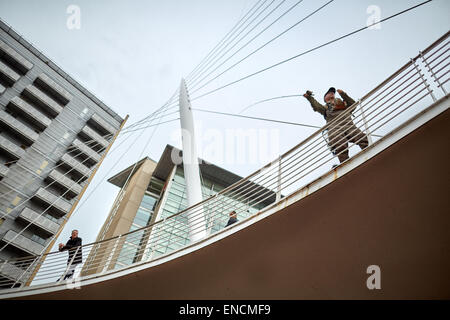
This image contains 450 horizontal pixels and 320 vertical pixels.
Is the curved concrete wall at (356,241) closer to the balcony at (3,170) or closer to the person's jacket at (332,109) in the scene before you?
the person's jacket at (332,109)

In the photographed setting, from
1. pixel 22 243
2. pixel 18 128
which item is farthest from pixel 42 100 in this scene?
pixel 22 243

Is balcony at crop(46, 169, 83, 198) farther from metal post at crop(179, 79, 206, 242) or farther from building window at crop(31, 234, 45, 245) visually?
metal post at crop(179, 79, 206, 242)

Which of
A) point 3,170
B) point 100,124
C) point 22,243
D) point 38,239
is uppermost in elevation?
point 100,124

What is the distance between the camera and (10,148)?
81.3 feet

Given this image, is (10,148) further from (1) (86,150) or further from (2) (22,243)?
(2) (22,243)

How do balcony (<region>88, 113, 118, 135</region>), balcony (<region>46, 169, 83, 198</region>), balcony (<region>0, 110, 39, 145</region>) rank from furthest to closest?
balcony (<region>88, 113, 118, 135</region>)
balcony (<region>46, 169, 83, 198</region>)
balcony (<region>0, 110, 39, 145</region>)

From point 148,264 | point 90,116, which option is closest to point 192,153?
point 148,264

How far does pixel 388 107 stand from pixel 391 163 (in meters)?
0.89

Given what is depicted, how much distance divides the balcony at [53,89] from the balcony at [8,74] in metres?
2.24

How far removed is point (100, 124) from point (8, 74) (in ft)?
29.8

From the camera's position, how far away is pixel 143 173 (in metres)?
20.1

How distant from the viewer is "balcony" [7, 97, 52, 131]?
26859 mm

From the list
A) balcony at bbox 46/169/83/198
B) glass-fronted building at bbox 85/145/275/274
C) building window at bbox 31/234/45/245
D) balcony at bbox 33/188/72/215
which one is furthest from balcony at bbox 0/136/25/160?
glass-fronted building at bbox 85/145/275/274

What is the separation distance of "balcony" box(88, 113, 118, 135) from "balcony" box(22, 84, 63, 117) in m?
3.29
